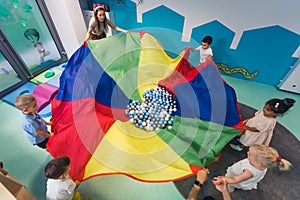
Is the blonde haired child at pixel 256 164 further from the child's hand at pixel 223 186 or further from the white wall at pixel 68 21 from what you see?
the white wall at pixel 68 21

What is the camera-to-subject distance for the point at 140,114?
5.55 feet

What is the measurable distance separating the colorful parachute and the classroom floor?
225mm

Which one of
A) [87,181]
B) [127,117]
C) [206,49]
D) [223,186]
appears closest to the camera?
[223,186]

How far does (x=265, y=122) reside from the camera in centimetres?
133

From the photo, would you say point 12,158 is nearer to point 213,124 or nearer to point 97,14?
point 97,14

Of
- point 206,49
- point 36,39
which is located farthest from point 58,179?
point 36,39

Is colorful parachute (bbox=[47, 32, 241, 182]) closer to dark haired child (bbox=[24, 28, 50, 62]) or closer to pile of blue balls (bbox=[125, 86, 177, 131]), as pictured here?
pile of blue balls (bbox=[125, 86, 177, 131])

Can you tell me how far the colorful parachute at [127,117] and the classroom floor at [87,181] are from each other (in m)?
0.23

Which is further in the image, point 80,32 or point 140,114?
point 80,32

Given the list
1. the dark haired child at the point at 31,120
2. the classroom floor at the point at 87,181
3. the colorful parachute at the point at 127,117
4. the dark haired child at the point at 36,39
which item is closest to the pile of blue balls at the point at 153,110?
the colorful parachute at the point at 127,117

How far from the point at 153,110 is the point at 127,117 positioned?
0.88ft

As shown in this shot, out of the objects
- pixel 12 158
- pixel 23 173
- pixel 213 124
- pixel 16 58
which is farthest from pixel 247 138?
pixel 16 58

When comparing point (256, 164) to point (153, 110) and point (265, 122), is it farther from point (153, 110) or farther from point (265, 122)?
point (153, 110)

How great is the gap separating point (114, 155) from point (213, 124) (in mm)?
863
